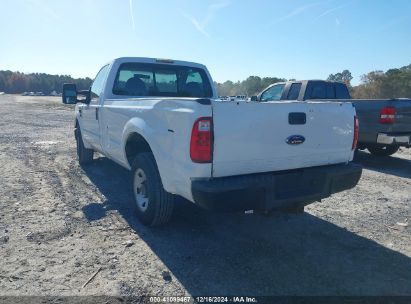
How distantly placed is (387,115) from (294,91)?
2722mm

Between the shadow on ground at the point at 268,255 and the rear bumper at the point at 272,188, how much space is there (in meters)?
0.55

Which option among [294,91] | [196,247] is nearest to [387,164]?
[294,91]

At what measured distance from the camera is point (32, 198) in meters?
5.21

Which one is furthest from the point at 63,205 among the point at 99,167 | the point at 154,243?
the point at 99,167

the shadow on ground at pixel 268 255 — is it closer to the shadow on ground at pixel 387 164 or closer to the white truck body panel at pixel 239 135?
the white truck body panel at pixel 239 135

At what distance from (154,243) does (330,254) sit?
185cm

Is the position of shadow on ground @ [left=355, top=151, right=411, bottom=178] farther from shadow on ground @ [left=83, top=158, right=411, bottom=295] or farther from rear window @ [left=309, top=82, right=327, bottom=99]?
shadow on ground @ [left=83, top=158, right=411, bottom=295]

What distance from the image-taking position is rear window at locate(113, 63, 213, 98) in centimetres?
557

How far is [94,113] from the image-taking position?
5965 millimetres

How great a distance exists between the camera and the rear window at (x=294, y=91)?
960 centimetres

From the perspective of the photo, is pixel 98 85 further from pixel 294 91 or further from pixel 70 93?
pixel 294 91

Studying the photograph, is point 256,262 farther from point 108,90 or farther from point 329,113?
point 108,90

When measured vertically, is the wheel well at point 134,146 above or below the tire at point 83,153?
above

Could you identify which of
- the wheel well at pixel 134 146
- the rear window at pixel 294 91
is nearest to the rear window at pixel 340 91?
the rear window at pixel 294 91
